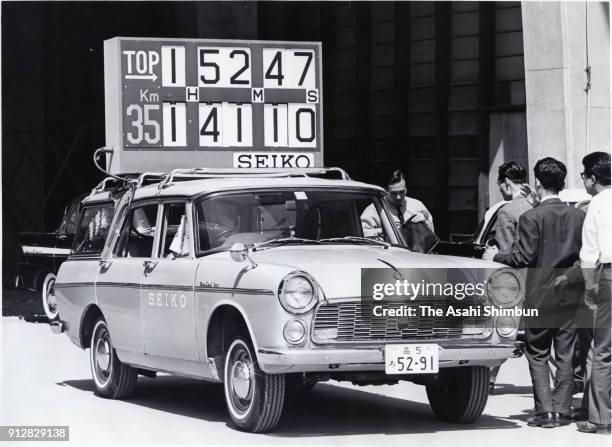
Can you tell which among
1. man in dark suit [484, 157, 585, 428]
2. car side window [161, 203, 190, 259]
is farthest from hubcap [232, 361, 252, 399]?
man in dark suit [484, 157, 585, 428]

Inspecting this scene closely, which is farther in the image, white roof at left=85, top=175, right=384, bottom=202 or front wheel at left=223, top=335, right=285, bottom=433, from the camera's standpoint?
white roof at left=85, top=175, right=384, bottom=202

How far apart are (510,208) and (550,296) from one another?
5.15 ft

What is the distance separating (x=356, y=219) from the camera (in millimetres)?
9609

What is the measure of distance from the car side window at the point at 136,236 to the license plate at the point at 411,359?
2947 millimetres

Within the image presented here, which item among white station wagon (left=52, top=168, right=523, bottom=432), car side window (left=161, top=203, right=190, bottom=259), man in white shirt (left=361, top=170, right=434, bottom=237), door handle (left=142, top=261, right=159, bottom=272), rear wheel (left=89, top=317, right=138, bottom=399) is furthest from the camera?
man in white shirt (left=361, top=170, right=434, bottom=237)

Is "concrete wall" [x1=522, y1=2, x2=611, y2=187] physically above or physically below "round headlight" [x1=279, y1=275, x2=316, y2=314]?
above

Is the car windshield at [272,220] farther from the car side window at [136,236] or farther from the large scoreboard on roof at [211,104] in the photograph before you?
the large scoreboard on roof at [211,104]

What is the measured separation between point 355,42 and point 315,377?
14.8 metres

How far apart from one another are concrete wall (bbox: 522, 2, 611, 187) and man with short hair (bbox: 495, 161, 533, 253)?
13.8 ft

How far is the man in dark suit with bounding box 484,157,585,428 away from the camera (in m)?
8.61

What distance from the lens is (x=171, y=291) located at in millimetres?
9180

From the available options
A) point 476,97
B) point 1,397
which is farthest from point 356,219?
point 476,97

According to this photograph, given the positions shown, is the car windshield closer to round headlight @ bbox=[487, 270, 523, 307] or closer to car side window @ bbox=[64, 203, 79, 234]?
round headlight @ bbox=[487, 270, 523, 307]

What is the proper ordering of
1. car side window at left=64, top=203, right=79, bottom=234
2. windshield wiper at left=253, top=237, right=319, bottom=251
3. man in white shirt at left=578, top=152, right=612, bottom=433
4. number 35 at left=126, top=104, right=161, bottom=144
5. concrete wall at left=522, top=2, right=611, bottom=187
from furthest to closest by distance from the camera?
car side window at left=64, top=203, right=79, bottom=234, concrete wall at left=522, top=2, right=611, bottom=187, number 35 at left=126, top=104, right=161, bottom=144, windshield wiper at left=253, top=237, right=319, bottom=251, man in white shirt at left=578, top=152, right=612, bottom=433
